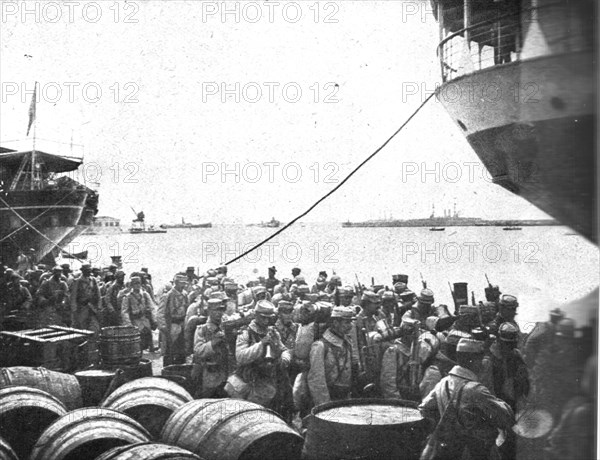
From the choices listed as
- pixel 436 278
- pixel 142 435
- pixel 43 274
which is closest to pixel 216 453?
pixel 142 435

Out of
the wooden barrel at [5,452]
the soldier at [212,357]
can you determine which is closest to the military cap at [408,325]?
the soldier at [212,357]

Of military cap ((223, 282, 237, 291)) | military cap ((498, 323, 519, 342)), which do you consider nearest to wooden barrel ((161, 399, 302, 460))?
military cap ((498, 323, 519, 342))

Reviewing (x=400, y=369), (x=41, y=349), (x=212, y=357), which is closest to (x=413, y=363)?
(x=400, y=369)

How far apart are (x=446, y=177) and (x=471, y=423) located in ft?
8.61

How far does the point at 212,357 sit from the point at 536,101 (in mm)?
4783

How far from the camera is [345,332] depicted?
17.1ft

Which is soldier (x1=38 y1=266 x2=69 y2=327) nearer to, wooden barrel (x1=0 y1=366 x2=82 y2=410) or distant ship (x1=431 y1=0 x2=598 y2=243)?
wooden barrel (x1=0 y1=366 x2=82 y2=410)

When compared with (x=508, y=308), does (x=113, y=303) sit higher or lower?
lower

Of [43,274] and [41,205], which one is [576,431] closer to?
[43,274]

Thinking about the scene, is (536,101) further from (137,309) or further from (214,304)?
A: (137,309)

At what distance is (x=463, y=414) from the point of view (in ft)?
12.7

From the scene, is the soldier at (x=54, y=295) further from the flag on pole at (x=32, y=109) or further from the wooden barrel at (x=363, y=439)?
the wooden barrel at (x=363, y=439)

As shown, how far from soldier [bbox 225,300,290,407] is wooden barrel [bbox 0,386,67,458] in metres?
1.57

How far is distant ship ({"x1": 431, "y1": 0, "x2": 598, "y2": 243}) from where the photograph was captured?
448 centimetres
